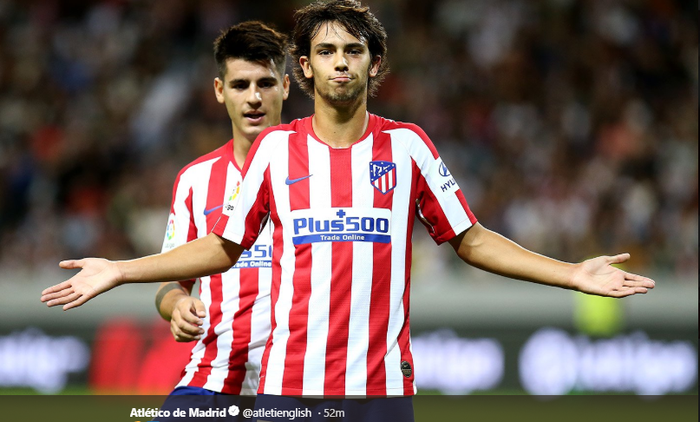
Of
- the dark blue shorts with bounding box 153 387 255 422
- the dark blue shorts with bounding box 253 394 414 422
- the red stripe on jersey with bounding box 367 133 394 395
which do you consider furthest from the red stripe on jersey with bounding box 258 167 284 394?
the dark blue shorts with bounding box 153 387 255 422

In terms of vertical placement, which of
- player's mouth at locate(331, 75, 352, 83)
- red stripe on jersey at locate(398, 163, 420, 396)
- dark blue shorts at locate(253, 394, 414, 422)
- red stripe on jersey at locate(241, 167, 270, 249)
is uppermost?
player's mouth at locate(331, 75, 352, 83)

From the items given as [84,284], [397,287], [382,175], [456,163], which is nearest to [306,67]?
[382,175]

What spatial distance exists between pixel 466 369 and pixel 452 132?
4.08m

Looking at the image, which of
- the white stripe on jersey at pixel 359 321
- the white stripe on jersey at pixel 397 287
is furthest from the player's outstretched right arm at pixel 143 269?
the white stripe on jersey at pixel 397 287

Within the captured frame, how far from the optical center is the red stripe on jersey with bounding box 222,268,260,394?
4.15 meters

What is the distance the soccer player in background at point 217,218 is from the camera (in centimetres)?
416

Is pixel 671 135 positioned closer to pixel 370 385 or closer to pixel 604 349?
pixel 604 349

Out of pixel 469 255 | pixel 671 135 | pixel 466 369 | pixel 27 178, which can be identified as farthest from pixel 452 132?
pixel 469 255

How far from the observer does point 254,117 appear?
4.47 m

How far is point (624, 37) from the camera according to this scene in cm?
1206

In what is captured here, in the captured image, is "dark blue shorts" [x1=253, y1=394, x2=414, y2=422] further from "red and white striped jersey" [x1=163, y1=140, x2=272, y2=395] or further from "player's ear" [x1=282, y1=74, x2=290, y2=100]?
"player's ear" [x1=282, y1=74, x2=290, y2=100]

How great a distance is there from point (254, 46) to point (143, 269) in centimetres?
163

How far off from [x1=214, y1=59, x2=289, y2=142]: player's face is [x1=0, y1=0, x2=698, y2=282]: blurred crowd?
209 inches

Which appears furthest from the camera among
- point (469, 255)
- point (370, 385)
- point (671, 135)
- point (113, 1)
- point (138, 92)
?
point (113, 1)
